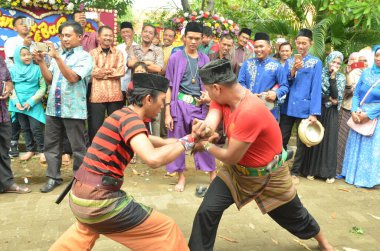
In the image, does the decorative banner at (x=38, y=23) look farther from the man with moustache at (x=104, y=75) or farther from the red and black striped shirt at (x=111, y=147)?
the red and black striped shirt at (x=111, y=147)

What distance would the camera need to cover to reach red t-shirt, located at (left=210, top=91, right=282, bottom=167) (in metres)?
2.70

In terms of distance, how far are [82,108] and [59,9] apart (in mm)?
4120

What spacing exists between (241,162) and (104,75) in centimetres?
297

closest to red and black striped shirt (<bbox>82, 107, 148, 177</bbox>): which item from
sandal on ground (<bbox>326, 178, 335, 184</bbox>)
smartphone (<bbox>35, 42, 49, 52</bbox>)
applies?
smartphone (<bbox>35, 42, 49, 52</bbox>)

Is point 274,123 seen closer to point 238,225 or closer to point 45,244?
point 238,225

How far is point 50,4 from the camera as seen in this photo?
7.78m

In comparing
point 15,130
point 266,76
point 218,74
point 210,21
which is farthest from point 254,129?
point 210,21

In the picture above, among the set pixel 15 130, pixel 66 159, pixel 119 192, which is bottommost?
pixel 66 159

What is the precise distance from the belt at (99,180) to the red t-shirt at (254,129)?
0.88m

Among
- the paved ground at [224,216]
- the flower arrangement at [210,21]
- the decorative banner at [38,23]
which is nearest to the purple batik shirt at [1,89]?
the paved ground at [224,216]

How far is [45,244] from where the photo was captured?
3.51 m

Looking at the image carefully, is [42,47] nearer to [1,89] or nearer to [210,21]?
[1,89]

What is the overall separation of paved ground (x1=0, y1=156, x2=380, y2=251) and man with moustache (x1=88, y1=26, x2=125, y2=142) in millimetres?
1053

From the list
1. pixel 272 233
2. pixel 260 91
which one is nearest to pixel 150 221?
pixel 272 233
